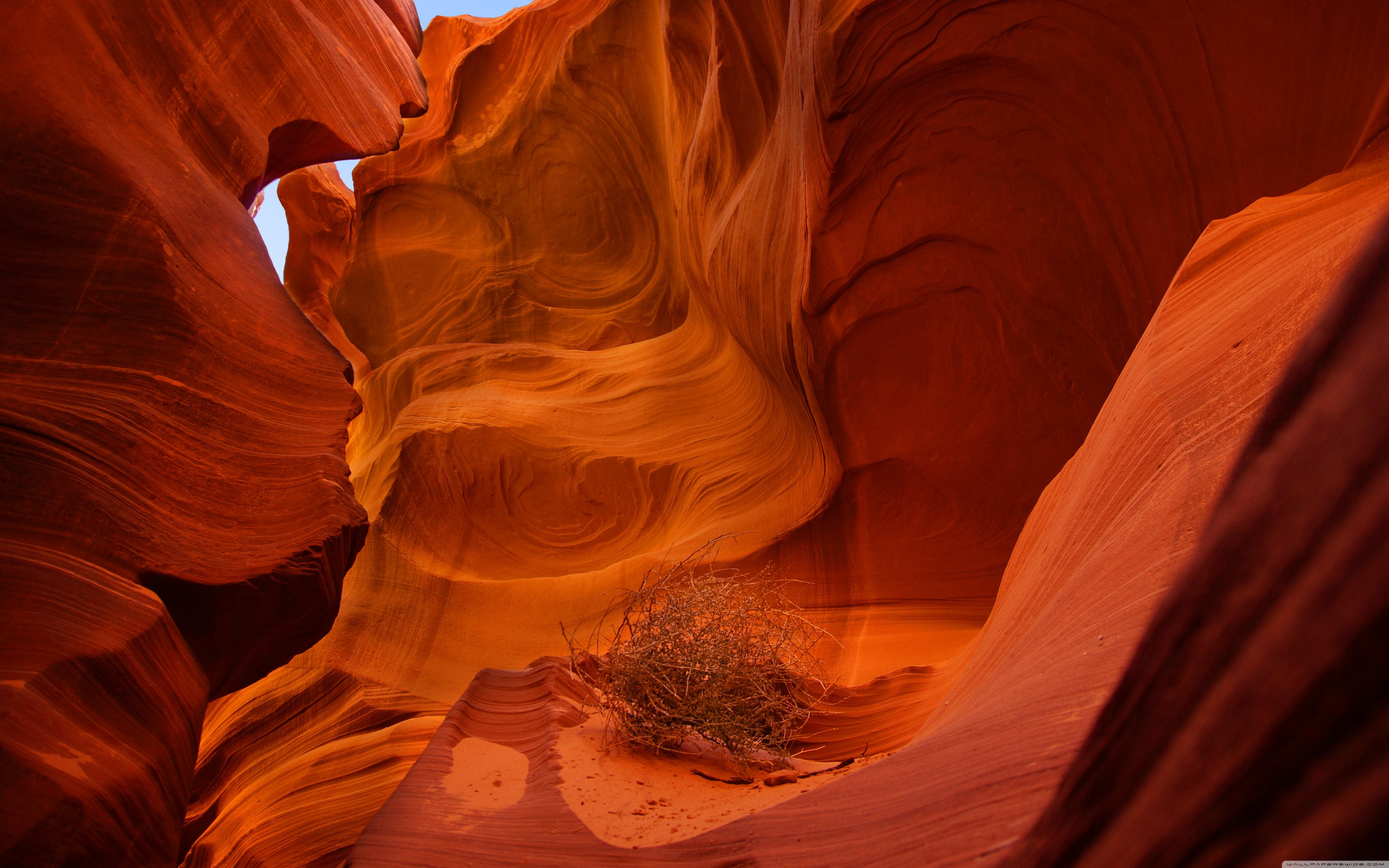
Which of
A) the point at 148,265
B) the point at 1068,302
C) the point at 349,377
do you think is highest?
the point at 148,265

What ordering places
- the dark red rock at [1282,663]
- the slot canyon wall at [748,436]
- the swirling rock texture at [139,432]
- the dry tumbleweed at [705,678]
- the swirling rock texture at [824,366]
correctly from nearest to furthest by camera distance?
the dark red rock at [1282,663], the slot canyon wall at [748,436], the swirling rock texture at [824,366], the swirling rock texture at [139,432], the dry tumbleweed at [705,678]

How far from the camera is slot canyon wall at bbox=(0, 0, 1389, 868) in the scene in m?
1.77

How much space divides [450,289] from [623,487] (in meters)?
3.98

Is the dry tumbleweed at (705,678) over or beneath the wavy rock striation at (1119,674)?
beneath

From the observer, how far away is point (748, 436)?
22.4 feet

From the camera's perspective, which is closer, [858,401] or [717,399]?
[858,401]

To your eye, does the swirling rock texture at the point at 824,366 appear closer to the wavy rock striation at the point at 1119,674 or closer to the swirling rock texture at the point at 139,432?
the wavy rock striation at the point at 1119,674

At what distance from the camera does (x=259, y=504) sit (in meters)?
3.35

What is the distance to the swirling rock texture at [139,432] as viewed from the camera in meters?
2.65

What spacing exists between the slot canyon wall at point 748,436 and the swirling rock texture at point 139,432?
0.6 inches

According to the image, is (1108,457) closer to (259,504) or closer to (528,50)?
(259,504)

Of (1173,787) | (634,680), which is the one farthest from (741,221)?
(1173,787)

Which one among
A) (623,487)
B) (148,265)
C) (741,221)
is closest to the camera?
(148,265)

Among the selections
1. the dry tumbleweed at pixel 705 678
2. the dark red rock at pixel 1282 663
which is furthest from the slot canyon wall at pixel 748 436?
the dry tumbleweed at pixel 705 678
